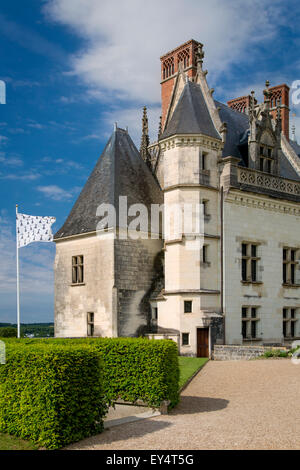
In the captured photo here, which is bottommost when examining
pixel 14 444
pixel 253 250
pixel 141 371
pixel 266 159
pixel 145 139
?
pixel 14 444

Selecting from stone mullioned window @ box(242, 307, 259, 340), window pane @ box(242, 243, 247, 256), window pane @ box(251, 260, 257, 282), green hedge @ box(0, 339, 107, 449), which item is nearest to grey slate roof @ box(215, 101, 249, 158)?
window pane @ box(242, 243, 247, 256)

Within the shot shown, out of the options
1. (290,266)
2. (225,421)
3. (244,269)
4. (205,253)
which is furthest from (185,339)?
(225,421)

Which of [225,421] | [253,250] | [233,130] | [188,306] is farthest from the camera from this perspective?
[233,130]

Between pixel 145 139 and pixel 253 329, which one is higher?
pixel 145 139

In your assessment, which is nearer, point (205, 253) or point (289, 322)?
point (205, 253)

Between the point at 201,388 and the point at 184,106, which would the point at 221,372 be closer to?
the point at 201,388

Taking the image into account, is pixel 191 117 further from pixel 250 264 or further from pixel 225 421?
pixel 225 421

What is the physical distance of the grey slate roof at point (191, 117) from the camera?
21.1m

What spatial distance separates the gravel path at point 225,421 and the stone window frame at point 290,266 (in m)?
10.7

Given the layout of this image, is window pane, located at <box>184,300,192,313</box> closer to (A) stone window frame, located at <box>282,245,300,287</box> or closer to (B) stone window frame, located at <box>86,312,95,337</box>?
(B) stone window frame, located at <box>86,312,95,337</box>

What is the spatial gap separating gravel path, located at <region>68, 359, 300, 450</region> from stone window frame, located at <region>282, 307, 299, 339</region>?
33.5 feet

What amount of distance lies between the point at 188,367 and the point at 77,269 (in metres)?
8.50

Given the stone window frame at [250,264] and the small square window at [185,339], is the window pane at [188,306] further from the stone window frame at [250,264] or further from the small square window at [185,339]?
the stone window frame at [250,264]

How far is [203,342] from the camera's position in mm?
20094
